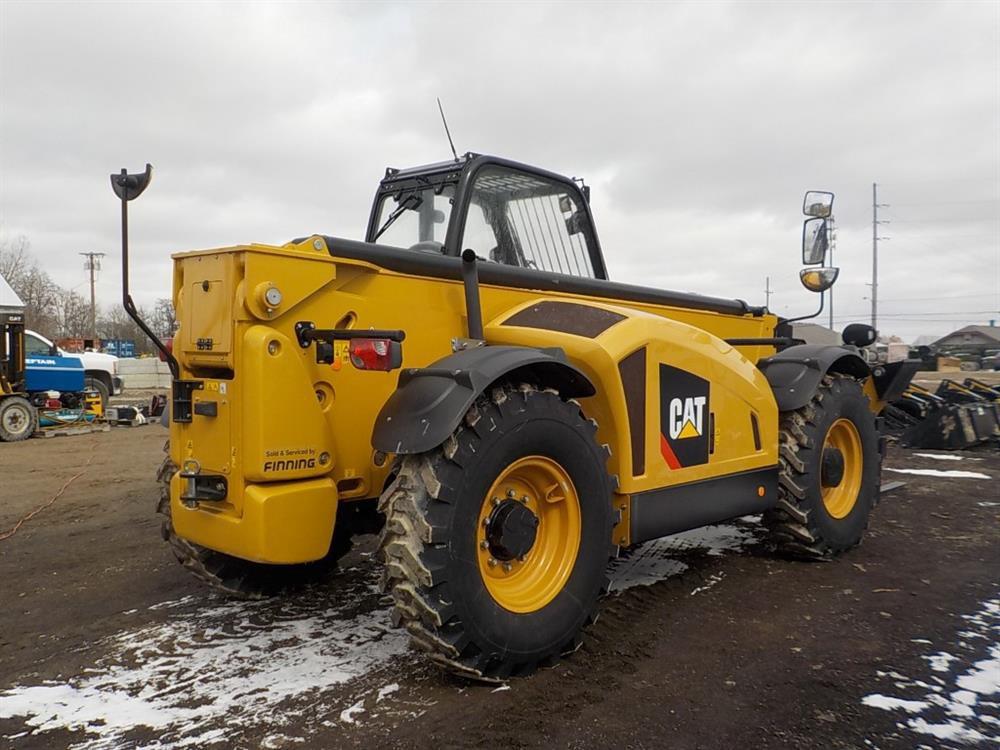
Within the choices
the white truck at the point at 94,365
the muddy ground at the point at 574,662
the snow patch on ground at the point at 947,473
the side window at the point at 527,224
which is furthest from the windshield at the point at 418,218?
the white truck at the point at 94,365

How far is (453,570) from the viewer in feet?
10.2

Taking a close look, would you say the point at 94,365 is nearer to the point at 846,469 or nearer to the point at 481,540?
the point at 846,469

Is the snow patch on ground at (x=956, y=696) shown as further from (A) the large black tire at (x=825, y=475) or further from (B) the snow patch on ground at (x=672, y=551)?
(B) the snow patch on ground at (x=672, y=551)

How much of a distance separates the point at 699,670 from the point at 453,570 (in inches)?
48.3

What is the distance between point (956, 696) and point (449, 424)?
2321 mm

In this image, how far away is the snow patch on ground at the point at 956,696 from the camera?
9.57ft

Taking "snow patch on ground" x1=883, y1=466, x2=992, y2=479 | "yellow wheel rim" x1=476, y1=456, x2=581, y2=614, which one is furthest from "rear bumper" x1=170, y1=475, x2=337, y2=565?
"snow patch on ground" x1=883, y1=466, x2=992, y2=479

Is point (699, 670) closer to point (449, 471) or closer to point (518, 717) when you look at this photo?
point (518, 717)

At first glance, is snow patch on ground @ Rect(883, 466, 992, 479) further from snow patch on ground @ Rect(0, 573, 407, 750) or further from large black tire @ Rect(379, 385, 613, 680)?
snow patch on ground @ Rect(0, 573, 407, 750)

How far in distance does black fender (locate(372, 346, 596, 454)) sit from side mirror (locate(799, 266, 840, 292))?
2374 millimetres

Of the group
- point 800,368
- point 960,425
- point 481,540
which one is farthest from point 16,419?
point 960,425

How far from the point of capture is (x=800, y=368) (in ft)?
17.3

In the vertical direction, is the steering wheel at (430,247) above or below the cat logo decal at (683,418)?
above

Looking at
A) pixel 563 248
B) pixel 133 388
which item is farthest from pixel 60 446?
pixel 133 388
